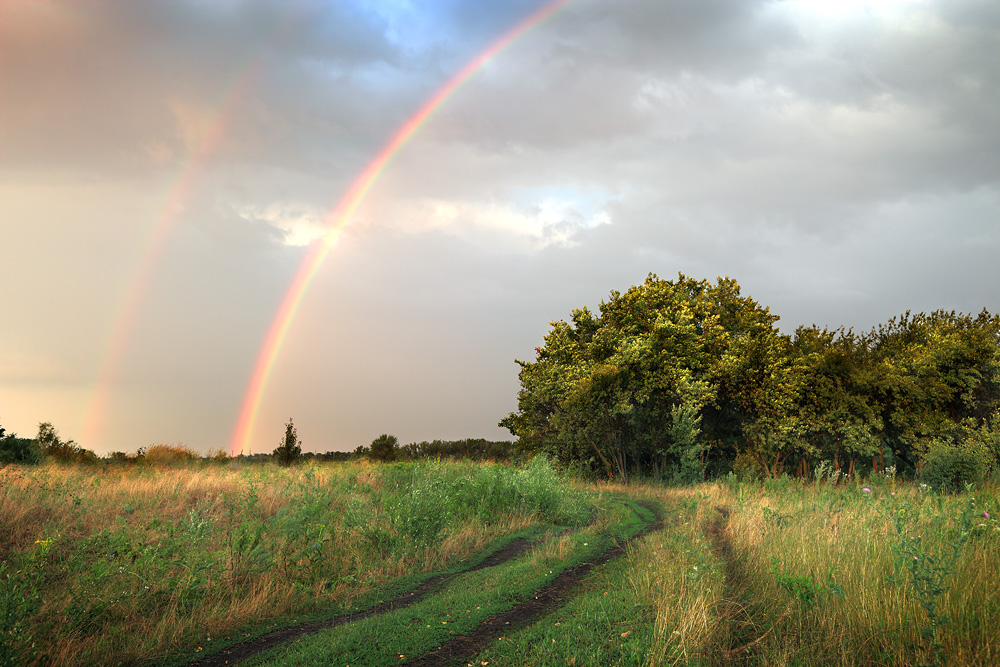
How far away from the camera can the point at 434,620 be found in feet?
24.3

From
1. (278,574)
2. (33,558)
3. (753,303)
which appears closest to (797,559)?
(278,574)

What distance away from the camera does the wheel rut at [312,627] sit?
21.2 ft

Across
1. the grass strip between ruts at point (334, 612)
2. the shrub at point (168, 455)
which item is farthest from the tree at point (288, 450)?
the grass strip between ruts at point (334, 612)

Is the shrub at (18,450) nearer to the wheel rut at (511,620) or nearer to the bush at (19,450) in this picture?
the bush at (19,450)

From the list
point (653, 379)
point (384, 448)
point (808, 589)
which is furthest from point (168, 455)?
point (808, 589)

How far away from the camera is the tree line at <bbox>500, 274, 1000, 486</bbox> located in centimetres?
3022

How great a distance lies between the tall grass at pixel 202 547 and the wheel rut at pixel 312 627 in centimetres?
57

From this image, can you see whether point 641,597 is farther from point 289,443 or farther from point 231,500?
point 289,443

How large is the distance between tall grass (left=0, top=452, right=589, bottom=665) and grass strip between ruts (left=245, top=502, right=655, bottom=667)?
54.7 inches

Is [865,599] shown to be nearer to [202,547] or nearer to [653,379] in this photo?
[202,547]

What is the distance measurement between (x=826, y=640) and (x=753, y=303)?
31.7 metres

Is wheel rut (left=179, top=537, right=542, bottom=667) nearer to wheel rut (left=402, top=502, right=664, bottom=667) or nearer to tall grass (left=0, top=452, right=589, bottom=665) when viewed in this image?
tall grass (left=0, top=452, right=589, bottom=665)

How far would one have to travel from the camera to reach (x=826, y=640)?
5641 mm

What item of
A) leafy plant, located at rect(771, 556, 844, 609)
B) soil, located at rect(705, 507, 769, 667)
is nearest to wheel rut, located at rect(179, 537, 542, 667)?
soil, located at rect(705, 507, 769, 667)
